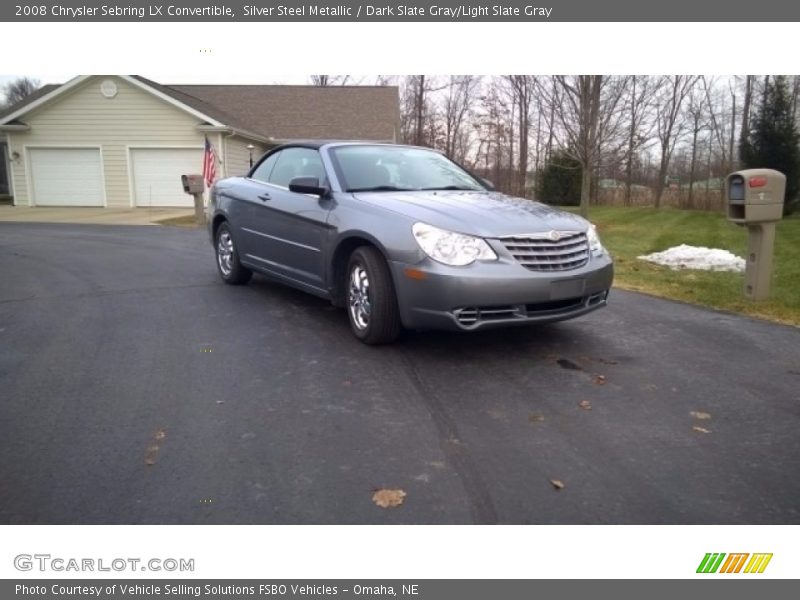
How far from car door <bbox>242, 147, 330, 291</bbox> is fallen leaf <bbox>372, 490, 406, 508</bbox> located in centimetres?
282

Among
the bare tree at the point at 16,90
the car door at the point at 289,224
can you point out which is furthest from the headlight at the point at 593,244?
the bare tree at the point at 16,90

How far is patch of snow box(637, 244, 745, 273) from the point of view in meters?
8.95

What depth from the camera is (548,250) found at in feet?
14.5

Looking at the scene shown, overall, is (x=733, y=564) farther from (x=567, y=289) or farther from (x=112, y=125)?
(x=112, y=125)

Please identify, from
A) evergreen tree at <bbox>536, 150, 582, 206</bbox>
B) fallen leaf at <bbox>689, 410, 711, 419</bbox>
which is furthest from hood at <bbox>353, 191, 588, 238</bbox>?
evergreen tree at <bbox>536, 150, 582, 206</bbox>

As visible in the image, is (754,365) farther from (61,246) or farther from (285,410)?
(61,246)

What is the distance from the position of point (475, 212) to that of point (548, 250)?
0.60m

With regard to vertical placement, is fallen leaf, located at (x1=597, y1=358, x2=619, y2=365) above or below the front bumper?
below

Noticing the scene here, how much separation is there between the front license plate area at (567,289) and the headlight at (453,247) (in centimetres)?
50

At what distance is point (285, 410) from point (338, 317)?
2200 millimetres

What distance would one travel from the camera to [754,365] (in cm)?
455

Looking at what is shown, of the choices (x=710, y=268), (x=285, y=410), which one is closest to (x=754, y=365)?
(x=285, y=410)

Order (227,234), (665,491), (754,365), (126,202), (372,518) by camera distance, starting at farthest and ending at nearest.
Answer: (126,202) → (227,234) → (754,365) → (665,491) → (372,518)

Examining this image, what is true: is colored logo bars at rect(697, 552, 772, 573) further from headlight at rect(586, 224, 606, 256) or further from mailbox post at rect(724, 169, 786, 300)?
mailbox post at rect(724, 169, 786, 300)
